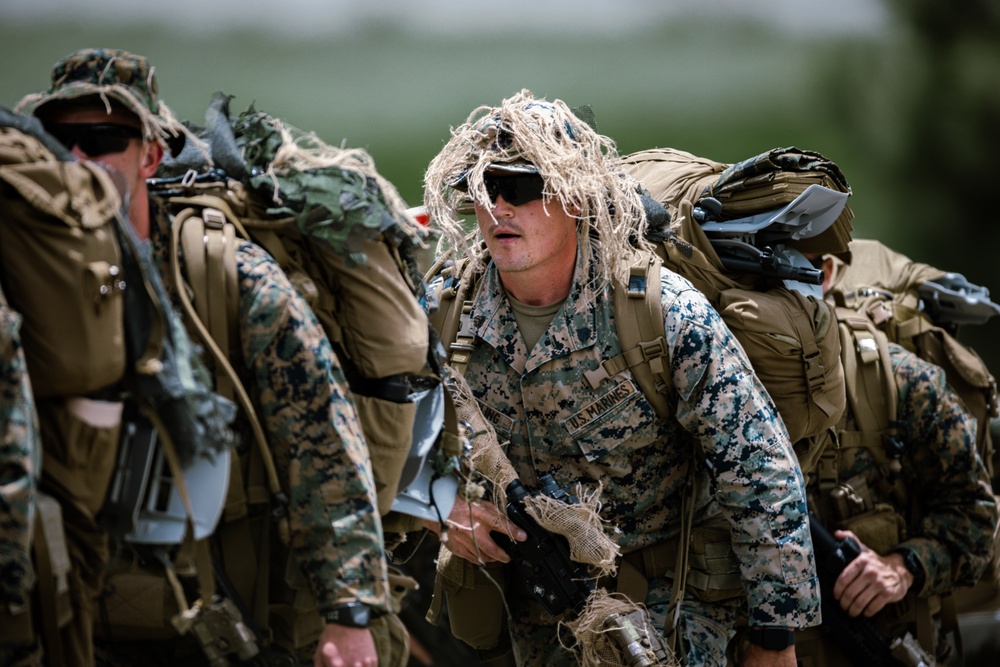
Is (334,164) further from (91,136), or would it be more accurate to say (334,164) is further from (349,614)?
(349,614)

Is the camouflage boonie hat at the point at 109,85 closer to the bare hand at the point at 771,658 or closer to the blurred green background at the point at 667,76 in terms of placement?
the bare hand at the point at 771,658

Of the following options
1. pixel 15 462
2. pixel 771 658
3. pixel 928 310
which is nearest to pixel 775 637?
pixel 771 658

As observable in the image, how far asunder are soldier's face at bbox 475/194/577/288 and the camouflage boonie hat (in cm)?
134

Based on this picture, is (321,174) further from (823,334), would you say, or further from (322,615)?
(823,334)

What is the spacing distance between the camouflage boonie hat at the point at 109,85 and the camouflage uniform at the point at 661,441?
1.61 m

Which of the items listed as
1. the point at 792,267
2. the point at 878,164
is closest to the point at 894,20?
the point at 878,164

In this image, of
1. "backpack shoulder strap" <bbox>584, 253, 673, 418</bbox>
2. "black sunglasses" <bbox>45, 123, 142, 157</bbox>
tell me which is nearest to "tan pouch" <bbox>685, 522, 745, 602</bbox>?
"backpack shoulder strap" <bbox>584, 253, 673, 418</bbox>

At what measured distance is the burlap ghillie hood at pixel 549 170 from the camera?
158 inches

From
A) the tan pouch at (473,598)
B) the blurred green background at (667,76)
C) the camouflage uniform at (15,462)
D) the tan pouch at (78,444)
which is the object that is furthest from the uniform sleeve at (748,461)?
the blurred green background at (667,76)

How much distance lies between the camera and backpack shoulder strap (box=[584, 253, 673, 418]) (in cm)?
398

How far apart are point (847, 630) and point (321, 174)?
3335 mm

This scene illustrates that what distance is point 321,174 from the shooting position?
3219 millimetres

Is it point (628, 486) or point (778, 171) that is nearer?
point (628, 486)

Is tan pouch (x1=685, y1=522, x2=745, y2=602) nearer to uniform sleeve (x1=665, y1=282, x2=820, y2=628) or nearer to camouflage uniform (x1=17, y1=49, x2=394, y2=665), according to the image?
uniform sleeve (x1=665, y1=282, x2=820, y2=628)
